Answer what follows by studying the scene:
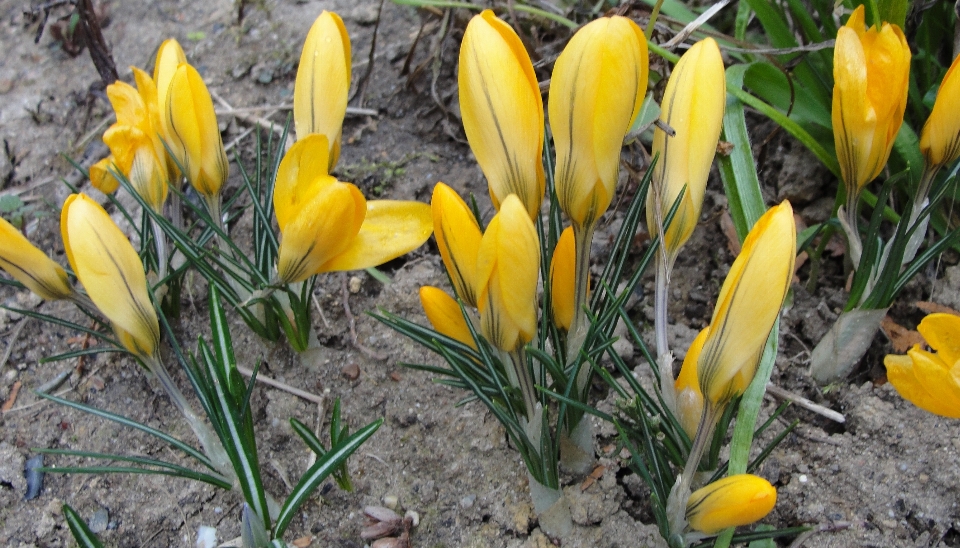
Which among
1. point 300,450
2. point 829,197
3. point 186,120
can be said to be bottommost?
point 300,450

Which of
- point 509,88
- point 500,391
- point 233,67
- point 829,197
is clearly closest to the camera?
point 509,88

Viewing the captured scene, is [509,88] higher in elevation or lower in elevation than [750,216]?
higher

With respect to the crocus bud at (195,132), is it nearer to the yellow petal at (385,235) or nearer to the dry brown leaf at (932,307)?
the yellow petal at (385,235)

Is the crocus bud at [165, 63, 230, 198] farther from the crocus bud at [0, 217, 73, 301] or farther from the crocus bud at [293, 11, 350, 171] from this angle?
the crocus bud at [0, 217, 73, 301]

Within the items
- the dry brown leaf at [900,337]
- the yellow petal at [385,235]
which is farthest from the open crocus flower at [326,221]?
the dry brown leaf at [900,337]

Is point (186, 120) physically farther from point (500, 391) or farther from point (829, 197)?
point (829, 197)

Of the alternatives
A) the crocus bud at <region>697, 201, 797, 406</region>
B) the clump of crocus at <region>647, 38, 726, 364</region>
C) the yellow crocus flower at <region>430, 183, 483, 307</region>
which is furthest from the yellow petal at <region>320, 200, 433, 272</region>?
the crocus bud at <region>697, 201, 797, 406</region>

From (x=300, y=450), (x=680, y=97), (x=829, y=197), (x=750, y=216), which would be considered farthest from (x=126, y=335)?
(x=829, y=197)

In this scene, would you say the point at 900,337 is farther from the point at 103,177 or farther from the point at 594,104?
the point at 103,177
